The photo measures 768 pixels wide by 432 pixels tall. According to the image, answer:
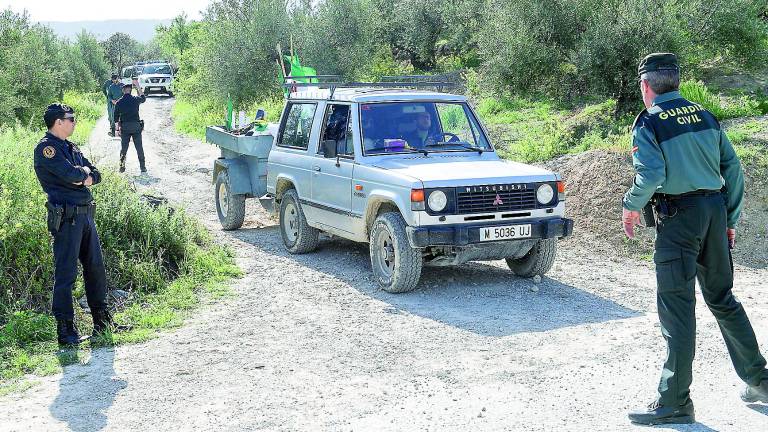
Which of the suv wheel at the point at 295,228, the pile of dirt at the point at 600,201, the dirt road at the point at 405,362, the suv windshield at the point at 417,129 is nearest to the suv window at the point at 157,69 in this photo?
the pile of dirt at the point at 600,201

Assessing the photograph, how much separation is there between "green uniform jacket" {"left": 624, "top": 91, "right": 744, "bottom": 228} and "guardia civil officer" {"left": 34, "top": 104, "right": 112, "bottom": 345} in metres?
4.20

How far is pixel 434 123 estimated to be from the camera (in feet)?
29.9

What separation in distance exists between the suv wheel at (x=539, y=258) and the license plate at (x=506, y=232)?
0.52 m

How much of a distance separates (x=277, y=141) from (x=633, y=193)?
6.54 m

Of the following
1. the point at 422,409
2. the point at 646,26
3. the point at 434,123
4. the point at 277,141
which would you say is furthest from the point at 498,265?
the point at 646,26

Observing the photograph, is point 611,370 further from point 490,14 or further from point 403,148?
point 490,14

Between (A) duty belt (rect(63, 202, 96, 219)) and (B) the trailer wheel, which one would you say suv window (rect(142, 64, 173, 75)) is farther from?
(A) duty belt (rect(63, 202, 96, 219))

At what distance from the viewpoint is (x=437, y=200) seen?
7734 millimetres

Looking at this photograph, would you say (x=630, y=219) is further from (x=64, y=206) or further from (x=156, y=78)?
(x=156, y=78)

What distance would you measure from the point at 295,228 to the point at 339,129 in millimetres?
1605

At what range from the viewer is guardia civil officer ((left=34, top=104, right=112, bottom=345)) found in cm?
654

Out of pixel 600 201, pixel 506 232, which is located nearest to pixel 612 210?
pixel 600 201

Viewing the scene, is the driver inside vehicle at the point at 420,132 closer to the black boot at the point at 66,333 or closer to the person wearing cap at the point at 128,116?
the black boot at the point at 66,333

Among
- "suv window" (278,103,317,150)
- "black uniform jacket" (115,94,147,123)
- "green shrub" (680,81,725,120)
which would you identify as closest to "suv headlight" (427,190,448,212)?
"suv window" (278,103,317,150)
